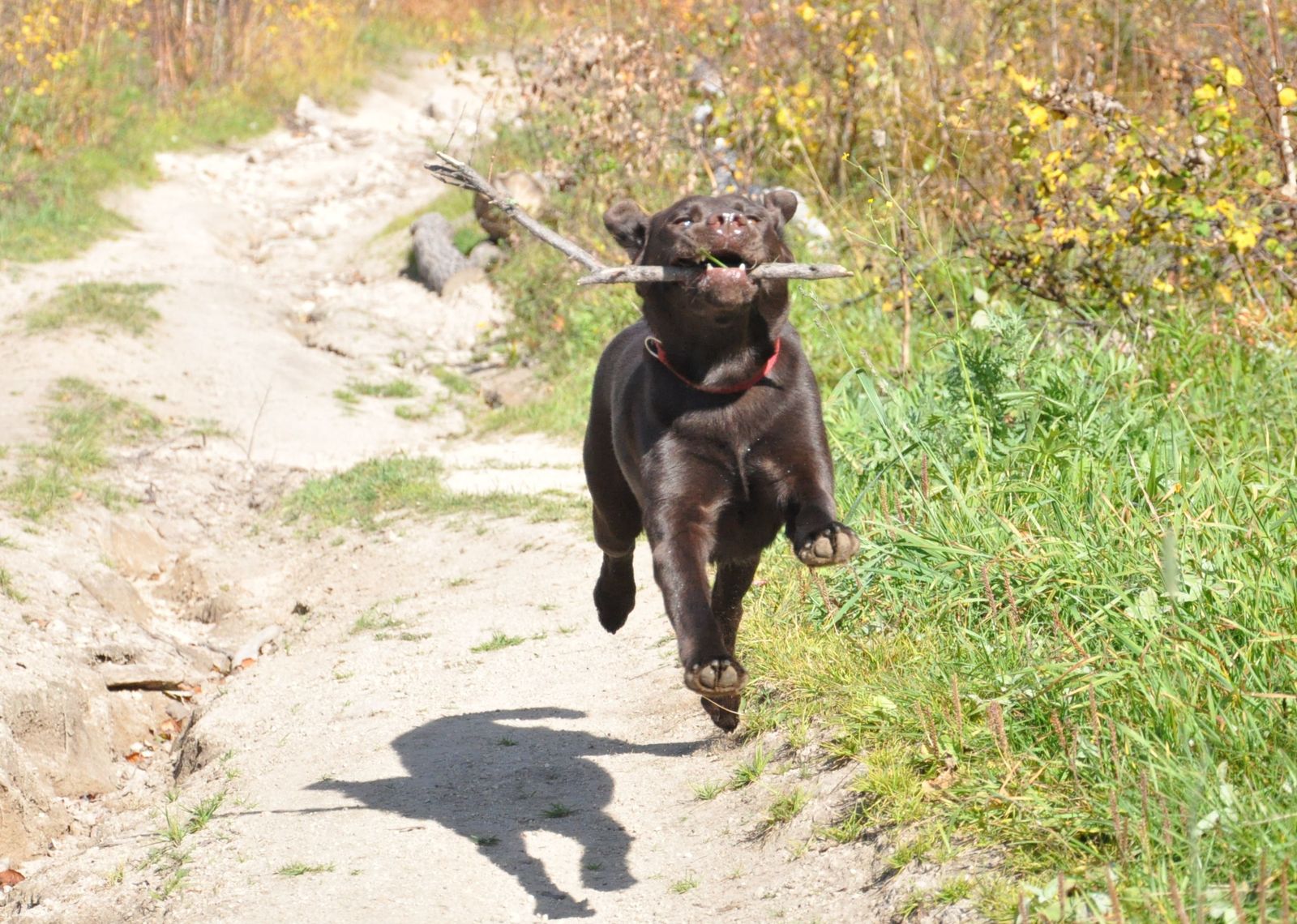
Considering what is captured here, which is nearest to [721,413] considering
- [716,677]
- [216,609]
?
[716,677]

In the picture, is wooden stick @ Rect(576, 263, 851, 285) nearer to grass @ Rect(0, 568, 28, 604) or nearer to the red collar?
the red collar

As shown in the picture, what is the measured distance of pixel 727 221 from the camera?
13.1 feet

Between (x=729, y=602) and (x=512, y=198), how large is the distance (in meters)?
8.97

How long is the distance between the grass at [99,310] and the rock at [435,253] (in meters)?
2.53

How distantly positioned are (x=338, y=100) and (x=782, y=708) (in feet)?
Result: 56.4

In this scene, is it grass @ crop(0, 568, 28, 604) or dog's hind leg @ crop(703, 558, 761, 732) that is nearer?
dog's hind leg @ crop(703, 558, 761, 732)

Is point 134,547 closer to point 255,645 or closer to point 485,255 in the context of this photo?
point 255,645

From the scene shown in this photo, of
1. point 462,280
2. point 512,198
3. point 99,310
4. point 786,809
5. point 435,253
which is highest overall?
point 786,809

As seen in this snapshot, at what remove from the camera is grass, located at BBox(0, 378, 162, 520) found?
7.63 meters

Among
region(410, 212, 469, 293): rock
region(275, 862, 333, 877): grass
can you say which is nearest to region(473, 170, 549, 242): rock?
region(410, 212, 469, 293): rock

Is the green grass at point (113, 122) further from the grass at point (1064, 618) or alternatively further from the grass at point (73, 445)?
the grass at point (1064, 618)

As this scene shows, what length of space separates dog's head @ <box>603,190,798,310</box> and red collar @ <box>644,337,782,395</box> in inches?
6.1

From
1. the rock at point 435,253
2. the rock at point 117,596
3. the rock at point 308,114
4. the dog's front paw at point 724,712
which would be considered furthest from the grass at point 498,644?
the rock at point 308,114

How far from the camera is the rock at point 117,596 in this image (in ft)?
22.3
